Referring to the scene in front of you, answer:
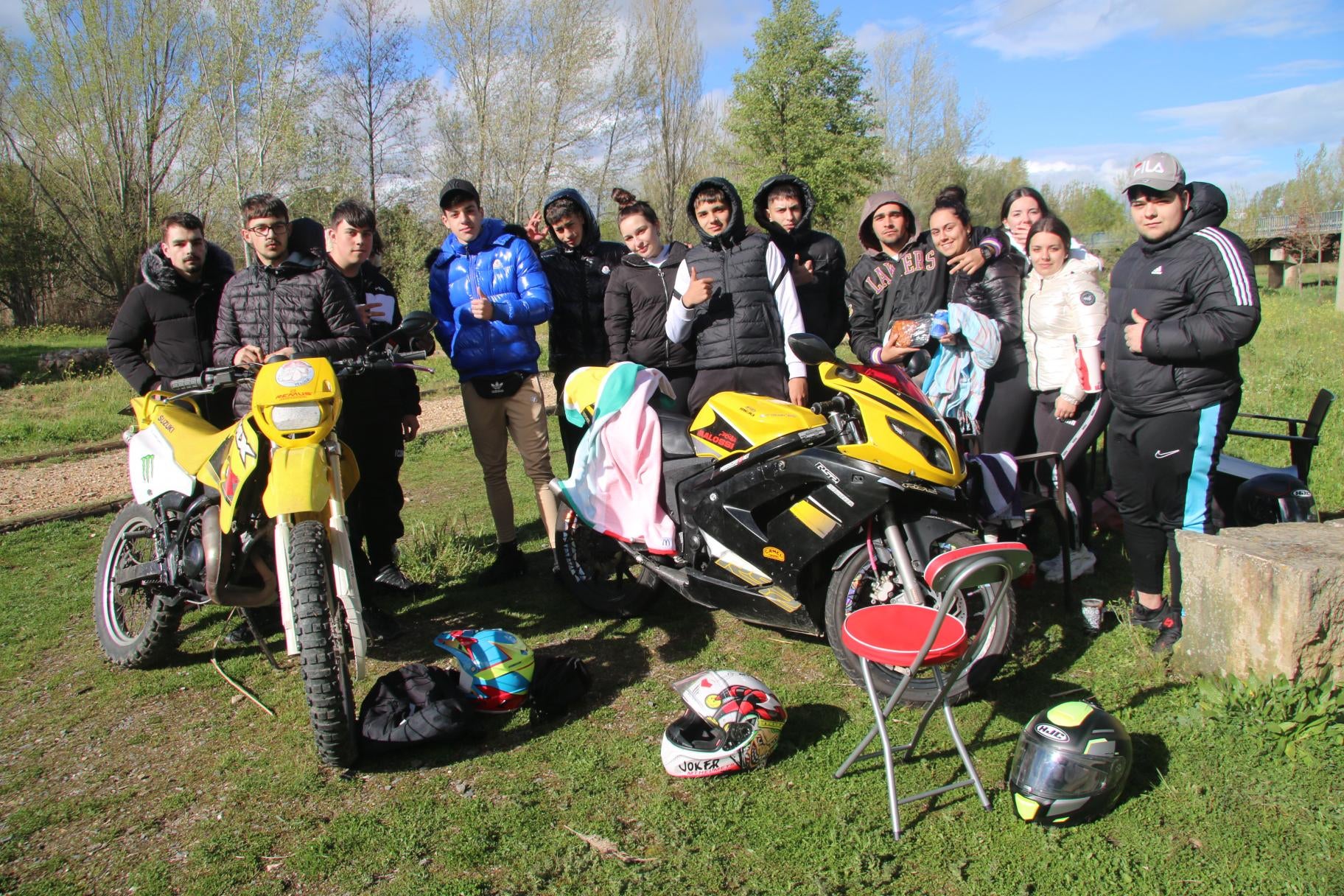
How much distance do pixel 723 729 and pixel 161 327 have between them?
3591 mm

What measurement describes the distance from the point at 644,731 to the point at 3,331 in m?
29.4

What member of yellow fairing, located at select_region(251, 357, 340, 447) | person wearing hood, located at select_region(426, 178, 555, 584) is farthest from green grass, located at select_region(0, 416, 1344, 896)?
person wearing hood, located at select_region(426, 178, 555, 584)

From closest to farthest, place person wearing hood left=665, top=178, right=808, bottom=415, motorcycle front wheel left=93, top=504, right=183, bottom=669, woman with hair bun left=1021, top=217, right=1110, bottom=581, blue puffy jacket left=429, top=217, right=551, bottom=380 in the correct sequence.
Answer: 1. motorcycle front wheel left=93, top=504, right=183, bottom=669
2. woman with hair bun left=1021, top=217, right=1110, bottom=581
3. person wearing hood left=665, top=178, right=808, bottom=415
4. blue puffy jacket left=429, top=217, right=551, bottom=380

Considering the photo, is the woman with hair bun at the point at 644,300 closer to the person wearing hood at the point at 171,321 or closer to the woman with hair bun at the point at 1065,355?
the woman with hair bun at the point at 1065,355

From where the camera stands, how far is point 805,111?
3125 cm

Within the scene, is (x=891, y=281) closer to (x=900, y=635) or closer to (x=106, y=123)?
(x=900, y=635)

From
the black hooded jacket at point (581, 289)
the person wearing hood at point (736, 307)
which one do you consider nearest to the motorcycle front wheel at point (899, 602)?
the person wearing hood at point (736, 307)

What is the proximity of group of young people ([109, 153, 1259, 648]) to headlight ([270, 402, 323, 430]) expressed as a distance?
684 millimetres

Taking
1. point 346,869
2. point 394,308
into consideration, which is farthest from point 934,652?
point 394,308

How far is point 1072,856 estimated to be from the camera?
2.52m

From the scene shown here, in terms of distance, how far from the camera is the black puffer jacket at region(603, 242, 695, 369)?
16.0 feet

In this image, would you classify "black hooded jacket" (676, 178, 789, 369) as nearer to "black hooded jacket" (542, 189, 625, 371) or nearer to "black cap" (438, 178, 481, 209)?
"black hooded jacket" (542, 189, 625, 371)

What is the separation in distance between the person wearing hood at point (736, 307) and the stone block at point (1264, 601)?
1.90 meters

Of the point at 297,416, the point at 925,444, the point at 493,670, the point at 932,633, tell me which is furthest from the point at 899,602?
the point at 297,416
